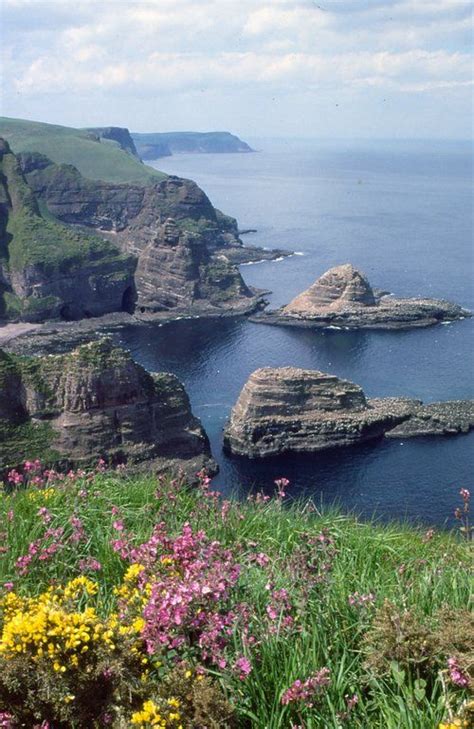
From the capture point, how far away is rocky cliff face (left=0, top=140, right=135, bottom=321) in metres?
130

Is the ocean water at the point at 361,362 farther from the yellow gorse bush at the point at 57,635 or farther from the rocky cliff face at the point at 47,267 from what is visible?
the rocky cliff face at the point at 47,267

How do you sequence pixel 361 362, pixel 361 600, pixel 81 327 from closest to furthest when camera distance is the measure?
pixel 361 600
pixel 361 362
pixel 81 327

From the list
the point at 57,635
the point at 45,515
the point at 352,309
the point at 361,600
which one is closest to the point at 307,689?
the point at 361,600

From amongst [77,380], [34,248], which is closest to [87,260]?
[34,248]

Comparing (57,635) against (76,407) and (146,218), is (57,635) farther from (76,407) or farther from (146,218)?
(146,218)

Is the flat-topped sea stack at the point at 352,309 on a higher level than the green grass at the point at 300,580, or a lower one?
lower

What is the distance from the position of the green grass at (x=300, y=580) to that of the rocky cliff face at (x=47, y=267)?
399 feet

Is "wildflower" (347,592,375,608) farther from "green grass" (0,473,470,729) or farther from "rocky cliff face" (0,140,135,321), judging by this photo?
"rocky cliff face" (0,140,135,321)

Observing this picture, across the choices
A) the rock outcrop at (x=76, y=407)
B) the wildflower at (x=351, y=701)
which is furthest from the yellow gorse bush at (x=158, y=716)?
the rock outcrop at (x=76, y=407)

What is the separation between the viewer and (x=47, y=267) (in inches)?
5143

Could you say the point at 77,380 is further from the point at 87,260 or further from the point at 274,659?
the point at 87,260

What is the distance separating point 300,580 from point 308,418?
222 feet

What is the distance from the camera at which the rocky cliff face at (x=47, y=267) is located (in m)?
130

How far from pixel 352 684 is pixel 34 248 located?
133 meters
